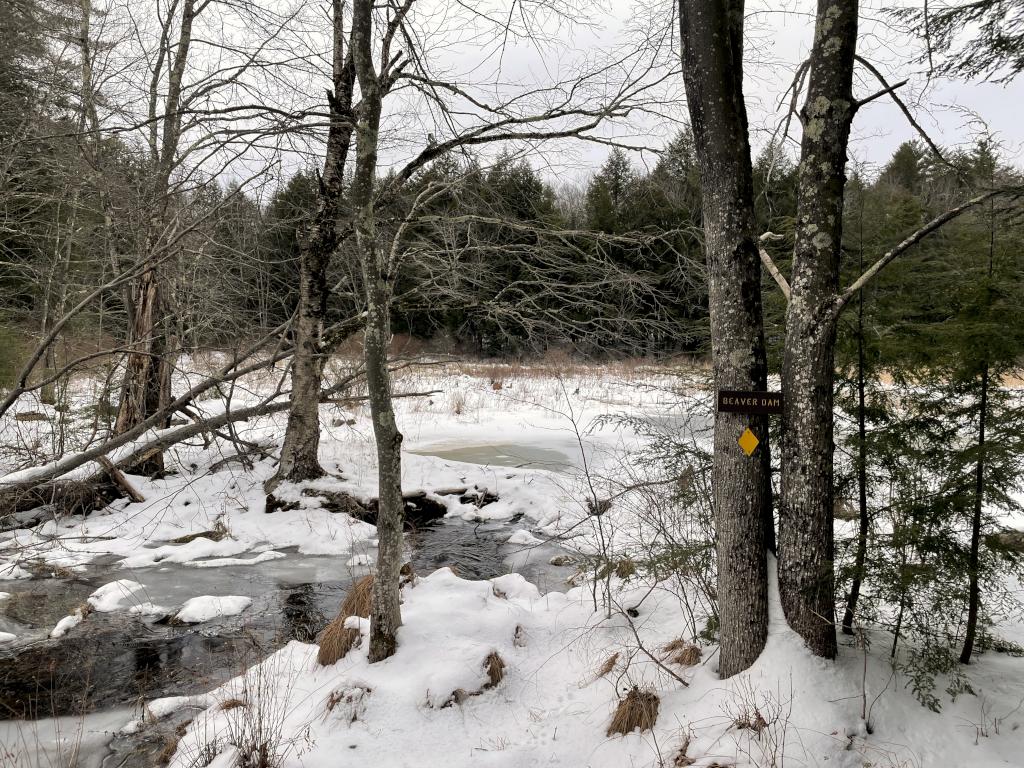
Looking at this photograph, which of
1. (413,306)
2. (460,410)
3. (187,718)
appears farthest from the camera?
(460,410)

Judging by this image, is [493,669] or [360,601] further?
[360,601]

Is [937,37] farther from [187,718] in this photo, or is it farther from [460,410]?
[460,410]

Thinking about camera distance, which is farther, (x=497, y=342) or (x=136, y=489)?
(x=497, y=342)

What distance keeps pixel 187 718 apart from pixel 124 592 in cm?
246

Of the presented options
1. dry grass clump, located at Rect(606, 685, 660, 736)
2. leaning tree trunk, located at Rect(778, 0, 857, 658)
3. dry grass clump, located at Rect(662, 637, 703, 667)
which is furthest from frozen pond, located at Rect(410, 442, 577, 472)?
leaning tree trunk, located at Rect(778, 0, 857, 658)

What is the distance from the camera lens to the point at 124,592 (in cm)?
568

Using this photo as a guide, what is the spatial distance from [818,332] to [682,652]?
2050mm

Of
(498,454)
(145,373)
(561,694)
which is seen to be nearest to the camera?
(561,694)

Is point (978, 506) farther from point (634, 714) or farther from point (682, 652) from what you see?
point (634, 714)

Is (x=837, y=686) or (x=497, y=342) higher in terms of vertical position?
(x=497, y=342)

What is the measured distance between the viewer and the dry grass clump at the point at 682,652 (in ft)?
11.8

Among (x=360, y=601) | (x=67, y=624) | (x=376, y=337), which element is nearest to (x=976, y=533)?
(x=376, y=337)

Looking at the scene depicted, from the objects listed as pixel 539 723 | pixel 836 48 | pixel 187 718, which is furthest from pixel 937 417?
pixel 187 718

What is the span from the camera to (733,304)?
3182 mm
